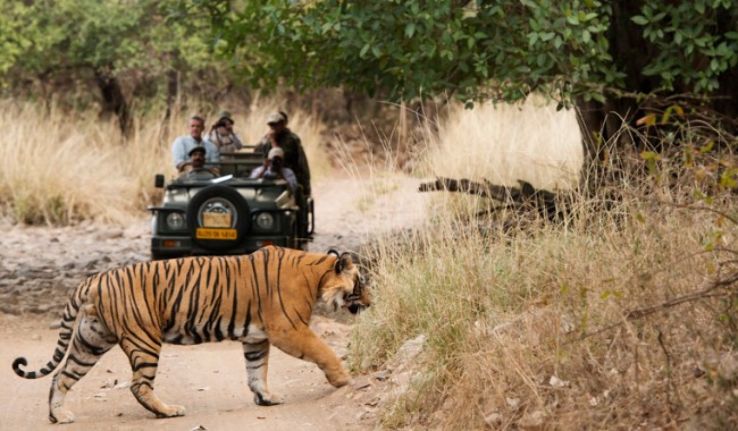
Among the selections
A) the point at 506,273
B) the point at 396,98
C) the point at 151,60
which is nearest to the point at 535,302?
the point at 506,273

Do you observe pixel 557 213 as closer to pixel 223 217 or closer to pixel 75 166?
pixel 223 217

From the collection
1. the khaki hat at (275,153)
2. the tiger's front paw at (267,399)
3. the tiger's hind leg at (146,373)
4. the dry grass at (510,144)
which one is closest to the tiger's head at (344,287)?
the tiger's front paw at (267,399)

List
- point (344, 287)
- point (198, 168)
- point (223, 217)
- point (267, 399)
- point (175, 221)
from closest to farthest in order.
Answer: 1. point (267, 399)
2. point (344, 287)
3. point (223, 217)
4. point (175, 221)
5. point (198, 168)

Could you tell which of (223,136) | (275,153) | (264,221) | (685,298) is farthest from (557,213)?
(223,136)

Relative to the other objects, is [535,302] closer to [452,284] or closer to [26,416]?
[452,284]

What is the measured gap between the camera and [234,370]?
388 inches

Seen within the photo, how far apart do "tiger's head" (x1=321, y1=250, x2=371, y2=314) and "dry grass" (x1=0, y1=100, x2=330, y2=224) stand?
11397 mm

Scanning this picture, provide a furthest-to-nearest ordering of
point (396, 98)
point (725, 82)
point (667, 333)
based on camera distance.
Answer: point (396, 98) < point (725, 82) < point (667, 333)

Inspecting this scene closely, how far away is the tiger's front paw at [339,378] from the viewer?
8.30 meters

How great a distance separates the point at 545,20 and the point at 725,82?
2.57 metres

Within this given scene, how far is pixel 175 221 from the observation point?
40.3 feet

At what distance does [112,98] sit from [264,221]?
1427cm

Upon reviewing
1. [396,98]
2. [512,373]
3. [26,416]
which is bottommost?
[26,416]

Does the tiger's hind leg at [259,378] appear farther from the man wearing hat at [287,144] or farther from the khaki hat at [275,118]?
the khaki hat at [275,118]
